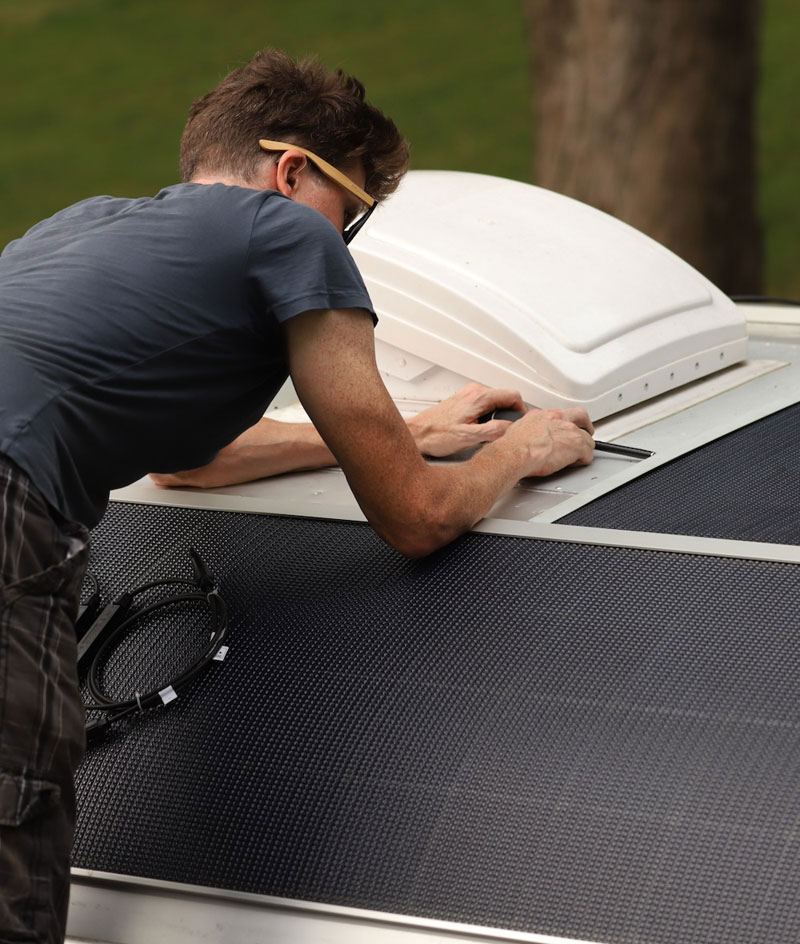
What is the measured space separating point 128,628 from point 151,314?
1.74 ft

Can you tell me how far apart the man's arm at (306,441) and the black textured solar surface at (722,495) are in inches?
12.0

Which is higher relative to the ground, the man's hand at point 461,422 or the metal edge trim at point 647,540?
the man's hand at point 461,422

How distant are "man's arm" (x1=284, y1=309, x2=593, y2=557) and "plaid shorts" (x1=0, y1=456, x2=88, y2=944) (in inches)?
15.8

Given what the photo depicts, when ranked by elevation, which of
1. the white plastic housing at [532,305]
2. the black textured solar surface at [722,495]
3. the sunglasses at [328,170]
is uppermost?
the sunglasses at [328,170]

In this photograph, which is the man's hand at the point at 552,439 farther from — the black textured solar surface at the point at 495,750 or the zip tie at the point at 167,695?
the zip tie at the point at 167,695

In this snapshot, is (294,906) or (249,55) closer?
(294,906)

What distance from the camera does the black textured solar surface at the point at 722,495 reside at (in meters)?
1.93

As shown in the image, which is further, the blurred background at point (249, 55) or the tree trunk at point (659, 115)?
the blurred background at point (249, 55)

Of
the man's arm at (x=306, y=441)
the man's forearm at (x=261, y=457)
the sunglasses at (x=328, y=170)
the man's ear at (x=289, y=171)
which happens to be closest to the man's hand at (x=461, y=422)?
the man's arm at (x=306, y=441)

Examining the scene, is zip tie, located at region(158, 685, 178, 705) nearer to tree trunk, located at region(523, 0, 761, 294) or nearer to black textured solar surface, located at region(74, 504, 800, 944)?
→ black textured solar surface, located at region(74, 504, 800, 944)

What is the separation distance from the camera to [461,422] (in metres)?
2.27

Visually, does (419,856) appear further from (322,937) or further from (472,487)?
(472,487)

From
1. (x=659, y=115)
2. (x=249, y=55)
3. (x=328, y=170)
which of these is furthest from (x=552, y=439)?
(x=249, y=55)

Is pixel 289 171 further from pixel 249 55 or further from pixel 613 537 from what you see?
pixel 249 55
